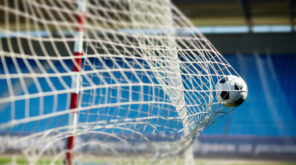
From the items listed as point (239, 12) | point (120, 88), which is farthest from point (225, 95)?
point (239, 12)

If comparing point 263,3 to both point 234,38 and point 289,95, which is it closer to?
point 234,38

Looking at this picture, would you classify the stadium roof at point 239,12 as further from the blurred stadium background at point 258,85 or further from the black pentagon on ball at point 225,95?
the black pentagon on ball at point 225,95

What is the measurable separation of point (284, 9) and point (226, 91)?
7.55m

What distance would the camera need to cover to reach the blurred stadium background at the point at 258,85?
6282mm

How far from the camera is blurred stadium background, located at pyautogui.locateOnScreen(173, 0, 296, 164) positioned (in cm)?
628

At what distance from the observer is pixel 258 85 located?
24.6 feet

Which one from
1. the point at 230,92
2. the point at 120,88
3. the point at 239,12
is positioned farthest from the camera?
the point at 239,12

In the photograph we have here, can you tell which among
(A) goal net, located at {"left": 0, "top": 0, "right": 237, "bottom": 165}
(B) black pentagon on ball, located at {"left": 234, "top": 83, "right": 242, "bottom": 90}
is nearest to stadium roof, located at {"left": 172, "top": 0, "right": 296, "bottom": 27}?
(A) goal net, located at {"left": 0, "top": 0, "right": 237, "bottom": 165}

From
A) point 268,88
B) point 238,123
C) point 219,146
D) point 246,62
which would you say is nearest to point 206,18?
point 246,62

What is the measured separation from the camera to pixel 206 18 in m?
9.30

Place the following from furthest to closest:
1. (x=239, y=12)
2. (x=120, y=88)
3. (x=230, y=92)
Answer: (x=239, y=12)
(x=120, y=88)
(x=230, y=92)

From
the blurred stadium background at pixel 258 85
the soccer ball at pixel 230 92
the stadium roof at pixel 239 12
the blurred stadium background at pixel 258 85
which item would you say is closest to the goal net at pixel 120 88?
the soccer ball at pixel 230 92

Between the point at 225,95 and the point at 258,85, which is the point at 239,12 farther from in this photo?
the point at 225,95

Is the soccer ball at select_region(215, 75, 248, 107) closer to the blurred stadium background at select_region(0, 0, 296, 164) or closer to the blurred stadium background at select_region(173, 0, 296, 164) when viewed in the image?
the blurred stadium background at select_region(0, 0, 296, 164)
